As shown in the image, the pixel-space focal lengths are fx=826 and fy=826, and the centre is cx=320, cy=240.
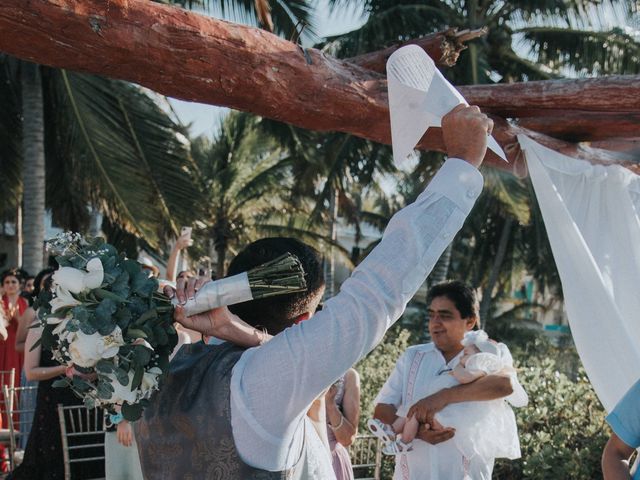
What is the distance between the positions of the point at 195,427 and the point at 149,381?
141 millimetres

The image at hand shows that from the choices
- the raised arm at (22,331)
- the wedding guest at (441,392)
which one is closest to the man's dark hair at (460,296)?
the wedding guest at (441,392)

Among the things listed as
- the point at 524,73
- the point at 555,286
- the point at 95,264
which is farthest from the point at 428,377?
the point at 555,286

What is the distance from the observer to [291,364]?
161cm

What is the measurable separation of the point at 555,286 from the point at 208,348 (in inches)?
923

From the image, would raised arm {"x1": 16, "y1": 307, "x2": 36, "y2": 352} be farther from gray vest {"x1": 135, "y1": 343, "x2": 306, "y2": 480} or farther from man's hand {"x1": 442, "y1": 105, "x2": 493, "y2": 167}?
man's hand {"x1": 442, "y1": 105, "x2": 493, "y2": 167}

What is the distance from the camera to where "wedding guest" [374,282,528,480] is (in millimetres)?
3719

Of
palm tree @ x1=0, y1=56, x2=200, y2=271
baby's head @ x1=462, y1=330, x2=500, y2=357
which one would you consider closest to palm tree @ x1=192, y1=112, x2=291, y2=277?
palm tree @ x1=0, y1=56, x2=200, y2=271

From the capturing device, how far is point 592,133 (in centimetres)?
369

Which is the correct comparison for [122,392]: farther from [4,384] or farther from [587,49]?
[587,49]

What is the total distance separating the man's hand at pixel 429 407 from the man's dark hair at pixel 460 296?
1.42ft

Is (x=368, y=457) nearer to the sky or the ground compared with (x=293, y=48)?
nearer to the ground

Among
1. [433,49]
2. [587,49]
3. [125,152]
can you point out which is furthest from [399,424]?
[587,49]

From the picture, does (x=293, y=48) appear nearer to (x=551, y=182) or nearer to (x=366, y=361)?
(x=551, y=182)

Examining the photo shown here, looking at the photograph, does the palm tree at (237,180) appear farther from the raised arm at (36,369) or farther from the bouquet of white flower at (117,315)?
the bouquet of white flower at (117,315)
